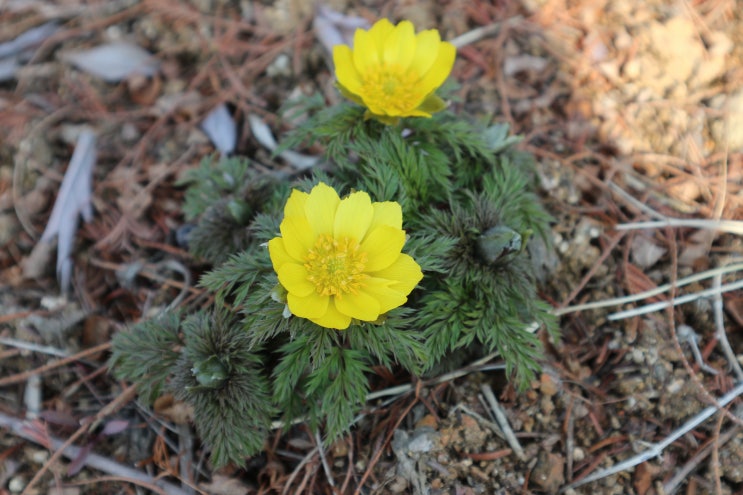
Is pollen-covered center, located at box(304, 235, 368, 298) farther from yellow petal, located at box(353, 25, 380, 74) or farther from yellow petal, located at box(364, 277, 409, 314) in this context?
yellow petal, located at box(353, 25, 380, 74)

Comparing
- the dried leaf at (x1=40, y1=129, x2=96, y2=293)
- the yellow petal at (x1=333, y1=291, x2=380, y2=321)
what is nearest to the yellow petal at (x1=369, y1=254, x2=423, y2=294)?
the yellow petal at (x1=333, y1=291, x2=380, y2=321)

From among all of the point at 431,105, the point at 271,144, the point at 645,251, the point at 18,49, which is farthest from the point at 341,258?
the point at 18,49

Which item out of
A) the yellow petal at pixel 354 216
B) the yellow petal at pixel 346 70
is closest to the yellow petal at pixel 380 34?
the yellow petal at pixel 346 70

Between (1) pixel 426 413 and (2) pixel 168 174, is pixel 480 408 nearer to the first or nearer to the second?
(1) pixel 426 413

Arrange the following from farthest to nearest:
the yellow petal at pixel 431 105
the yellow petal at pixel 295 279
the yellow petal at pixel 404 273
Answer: the yellow petal at pixel 431 105 < the yellow petal at pixel 404 273 < the yellow petal at pixel 295 279

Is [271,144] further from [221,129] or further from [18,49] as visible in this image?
[18,49]

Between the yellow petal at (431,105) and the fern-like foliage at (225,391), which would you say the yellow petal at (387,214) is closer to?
the yellow petal at (431,105)
